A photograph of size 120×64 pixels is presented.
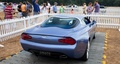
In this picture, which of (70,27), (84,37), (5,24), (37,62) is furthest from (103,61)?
(5,24)

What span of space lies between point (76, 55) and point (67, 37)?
57 cm

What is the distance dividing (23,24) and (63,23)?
4.79 meters

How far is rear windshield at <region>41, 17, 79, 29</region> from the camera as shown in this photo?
587 centimetres

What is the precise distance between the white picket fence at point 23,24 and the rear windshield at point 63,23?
9.45 feet

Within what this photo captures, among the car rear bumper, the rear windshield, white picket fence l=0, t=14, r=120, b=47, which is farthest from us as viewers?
white picket fence l=0, t=14, r=120, b=47

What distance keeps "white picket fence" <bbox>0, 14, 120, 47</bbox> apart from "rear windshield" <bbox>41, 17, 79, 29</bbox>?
2.88m

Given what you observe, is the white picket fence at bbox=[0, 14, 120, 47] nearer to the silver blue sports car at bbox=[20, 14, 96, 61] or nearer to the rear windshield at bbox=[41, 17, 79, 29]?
the rear windshield at bbox=[41, 17, 79, 29]

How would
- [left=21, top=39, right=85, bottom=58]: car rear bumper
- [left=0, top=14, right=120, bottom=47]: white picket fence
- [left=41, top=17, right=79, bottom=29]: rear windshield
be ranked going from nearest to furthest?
1. [left=21, top=39, right=85, bottom=58]: car rear bumper
2. [left=41, top=17, right=79, bottom=29]: rear windshield
3. [left=0, top=14, right=120, bottom=47]: white picket fence

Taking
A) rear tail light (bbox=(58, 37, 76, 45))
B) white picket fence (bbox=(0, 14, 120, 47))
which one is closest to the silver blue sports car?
rear tail light (bbox=(58, 37, 76, 45))

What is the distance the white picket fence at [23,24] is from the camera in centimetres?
852

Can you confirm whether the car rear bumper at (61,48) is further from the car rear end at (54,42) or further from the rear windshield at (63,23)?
the rear windshield at (63,23)

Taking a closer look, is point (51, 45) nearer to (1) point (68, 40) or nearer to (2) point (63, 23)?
(1) point (68, 40)

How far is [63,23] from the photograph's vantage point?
602cm

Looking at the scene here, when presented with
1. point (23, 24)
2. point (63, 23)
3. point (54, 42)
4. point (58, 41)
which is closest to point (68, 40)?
point (58, 41)
